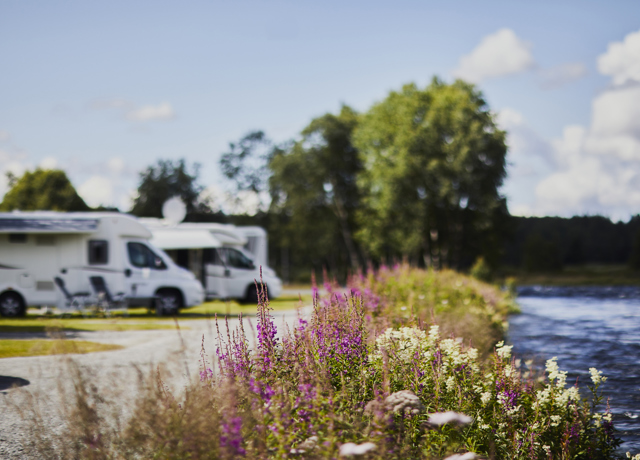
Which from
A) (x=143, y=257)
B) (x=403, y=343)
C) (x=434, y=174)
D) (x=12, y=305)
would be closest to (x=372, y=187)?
(x=434, y=174)

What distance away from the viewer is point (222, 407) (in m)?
3.80

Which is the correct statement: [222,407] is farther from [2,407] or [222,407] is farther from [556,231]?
[556,231]

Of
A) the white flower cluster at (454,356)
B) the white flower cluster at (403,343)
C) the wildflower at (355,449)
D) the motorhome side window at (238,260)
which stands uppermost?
the motorhome side window at (238,260)

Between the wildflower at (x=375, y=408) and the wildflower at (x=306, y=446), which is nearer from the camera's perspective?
the wildflower at (x=306, y=446)

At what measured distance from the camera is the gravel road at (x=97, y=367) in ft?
13.8

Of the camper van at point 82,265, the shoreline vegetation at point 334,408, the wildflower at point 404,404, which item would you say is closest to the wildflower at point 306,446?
the shoreline vegetation at point 334,408

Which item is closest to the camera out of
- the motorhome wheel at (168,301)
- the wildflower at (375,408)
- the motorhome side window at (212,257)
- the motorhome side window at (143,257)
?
the wildflower at (375,408)

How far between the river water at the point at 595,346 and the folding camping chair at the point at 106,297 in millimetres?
10039

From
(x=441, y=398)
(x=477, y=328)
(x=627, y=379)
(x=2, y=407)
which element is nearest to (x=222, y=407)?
(x=441, y=398)

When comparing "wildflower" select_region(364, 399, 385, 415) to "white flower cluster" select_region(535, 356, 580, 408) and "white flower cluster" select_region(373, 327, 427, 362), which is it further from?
"white flower cluster" select_region(535, 356, 580, 408)

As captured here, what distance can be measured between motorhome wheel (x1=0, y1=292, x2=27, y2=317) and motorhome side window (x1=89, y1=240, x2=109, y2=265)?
2177 millimetres

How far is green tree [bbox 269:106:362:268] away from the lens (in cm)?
4322

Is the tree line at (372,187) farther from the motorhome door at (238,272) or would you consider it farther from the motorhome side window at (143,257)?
the motorhome side window at (143,257)

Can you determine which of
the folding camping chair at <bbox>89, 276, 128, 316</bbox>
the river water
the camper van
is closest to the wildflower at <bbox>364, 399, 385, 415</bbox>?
the river water
